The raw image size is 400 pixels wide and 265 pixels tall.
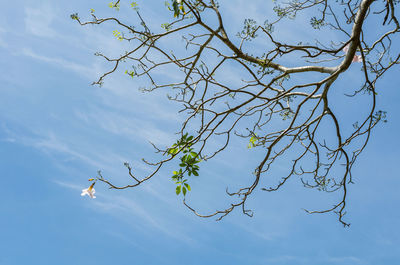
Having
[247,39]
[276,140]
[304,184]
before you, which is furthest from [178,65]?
[304,184]

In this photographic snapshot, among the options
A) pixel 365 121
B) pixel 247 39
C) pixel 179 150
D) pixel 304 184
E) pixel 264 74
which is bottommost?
pixel 179 150

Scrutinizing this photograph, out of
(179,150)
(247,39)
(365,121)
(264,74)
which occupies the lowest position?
(179,150)

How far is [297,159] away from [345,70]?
35.7 inches

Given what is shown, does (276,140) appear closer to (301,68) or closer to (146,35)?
(301,68)

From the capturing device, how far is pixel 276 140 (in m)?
3.59

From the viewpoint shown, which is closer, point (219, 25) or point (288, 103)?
point (219, 25)

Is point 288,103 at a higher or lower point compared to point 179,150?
higher

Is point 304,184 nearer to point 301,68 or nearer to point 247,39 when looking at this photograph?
point 301,68

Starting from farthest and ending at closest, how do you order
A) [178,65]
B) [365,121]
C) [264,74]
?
1. [365,121]
2. [178,65]
3. [264,74]

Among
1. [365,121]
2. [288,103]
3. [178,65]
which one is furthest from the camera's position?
[288,103]

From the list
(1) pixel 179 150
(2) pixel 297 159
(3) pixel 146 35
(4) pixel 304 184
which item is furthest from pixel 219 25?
(4) pixel 304 184

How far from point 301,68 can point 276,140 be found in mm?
655

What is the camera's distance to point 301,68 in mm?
3627

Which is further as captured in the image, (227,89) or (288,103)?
(288,103)
